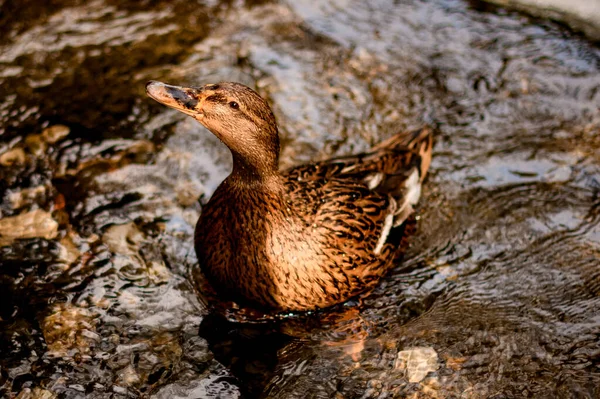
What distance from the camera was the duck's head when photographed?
4227mm

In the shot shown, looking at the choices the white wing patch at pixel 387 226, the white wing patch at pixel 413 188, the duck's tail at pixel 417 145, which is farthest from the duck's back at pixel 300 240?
the duck's tail at pixel 417 145

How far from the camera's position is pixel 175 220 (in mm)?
5559

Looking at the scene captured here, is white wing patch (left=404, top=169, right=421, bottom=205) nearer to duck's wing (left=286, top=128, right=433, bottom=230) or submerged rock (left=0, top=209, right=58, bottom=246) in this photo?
duck's wing (left=286, top=128, right=433, bottom=230)

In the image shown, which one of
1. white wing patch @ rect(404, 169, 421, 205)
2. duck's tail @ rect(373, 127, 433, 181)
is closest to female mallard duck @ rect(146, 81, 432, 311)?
white wing patch @ rect(404, 169, 421, 205)

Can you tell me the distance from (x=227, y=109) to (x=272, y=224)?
816 millimetres

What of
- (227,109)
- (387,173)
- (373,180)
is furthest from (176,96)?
(387,173)

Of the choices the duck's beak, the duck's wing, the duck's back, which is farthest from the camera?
the duck's wing

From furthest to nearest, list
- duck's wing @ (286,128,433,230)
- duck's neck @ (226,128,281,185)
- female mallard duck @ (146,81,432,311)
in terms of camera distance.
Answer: duck's wing @ (286,128,433,230) → duck's neck @ (226,128,281,185) → female mallard duck @ (146,81,432,311)

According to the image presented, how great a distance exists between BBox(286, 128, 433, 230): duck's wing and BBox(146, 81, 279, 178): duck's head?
704 mm

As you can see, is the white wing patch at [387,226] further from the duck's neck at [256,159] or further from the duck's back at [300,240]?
the duck's neck at [256,159]

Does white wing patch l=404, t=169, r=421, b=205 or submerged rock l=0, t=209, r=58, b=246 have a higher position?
white wing patch l=404, t=169, r=421, b=205

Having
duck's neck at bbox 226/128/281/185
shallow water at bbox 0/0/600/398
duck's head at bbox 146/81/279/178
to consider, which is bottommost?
shallow water at bbox 0/0/600/398

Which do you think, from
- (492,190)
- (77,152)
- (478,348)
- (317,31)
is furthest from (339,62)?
(478,348)

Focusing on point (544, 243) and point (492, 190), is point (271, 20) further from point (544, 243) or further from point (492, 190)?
point (544, 243)
